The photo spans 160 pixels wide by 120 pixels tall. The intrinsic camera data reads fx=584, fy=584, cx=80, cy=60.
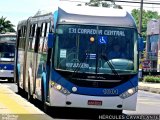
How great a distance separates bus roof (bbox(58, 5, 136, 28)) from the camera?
15773 millimetres

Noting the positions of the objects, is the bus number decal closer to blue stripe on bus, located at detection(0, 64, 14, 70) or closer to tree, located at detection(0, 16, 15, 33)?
blue stripe on bus, located at detection(0, 64, 14, 70)

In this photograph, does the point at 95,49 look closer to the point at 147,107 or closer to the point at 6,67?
the point at 147,107

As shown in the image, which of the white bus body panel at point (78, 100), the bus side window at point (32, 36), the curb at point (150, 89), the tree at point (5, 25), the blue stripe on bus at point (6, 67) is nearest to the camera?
the white bus body panel at point (78, 100)

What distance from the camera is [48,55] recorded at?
16.1 metres

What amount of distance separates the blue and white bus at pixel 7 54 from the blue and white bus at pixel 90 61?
64.5ft

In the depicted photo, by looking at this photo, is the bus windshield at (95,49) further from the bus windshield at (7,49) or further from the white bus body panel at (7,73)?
the white bus body panel at (7,73)

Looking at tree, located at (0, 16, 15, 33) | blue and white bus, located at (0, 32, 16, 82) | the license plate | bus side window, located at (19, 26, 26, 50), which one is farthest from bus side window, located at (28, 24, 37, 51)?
tree, located at (0, 16, 15, 33)

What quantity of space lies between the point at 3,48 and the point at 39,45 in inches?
709

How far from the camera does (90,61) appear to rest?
15430 millimetres

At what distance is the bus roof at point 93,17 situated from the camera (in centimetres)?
1577

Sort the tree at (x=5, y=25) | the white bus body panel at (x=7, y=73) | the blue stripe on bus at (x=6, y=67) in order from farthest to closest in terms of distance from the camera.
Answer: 1. the tree at (x=5, y=25)
2. the white bus body panel at (x=7, y=73)
3. the blue stripe on bus at (x=6, y=67)

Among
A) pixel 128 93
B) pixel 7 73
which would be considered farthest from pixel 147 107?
pixel 7 73

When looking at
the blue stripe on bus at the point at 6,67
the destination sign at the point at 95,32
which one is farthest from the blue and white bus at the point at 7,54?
the destination sign at the point at 95,32

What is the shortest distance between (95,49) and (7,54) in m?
20.8
